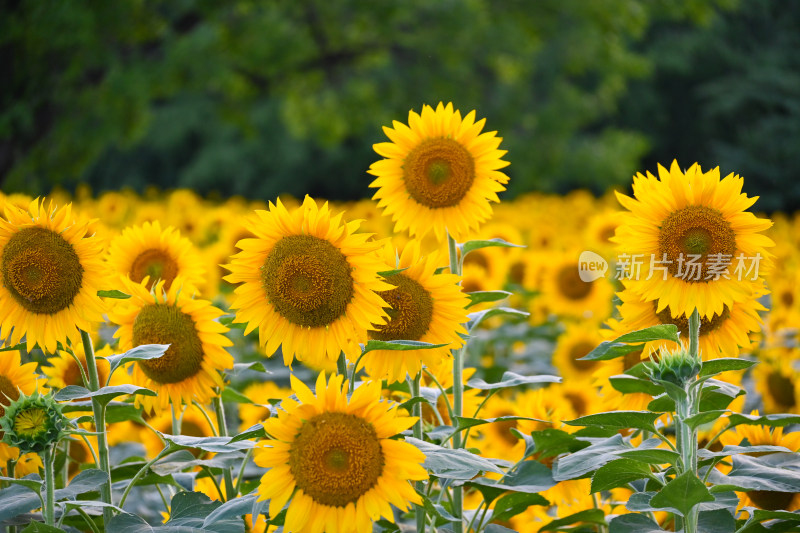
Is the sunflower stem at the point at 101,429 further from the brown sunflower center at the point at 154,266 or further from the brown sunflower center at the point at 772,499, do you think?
the brown sunflower center at the point at 772,499

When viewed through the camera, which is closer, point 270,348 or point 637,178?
point 270,348

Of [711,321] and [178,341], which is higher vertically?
[711,321]

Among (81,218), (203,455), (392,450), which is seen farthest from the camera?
(203,455)

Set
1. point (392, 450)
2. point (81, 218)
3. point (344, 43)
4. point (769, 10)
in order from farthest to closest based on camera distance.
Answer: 1. point (769, 10)
2. point (344, 43)
3. point (81, 218)
4. point (392, 450)

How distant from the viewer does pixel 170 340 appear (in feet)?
6.06

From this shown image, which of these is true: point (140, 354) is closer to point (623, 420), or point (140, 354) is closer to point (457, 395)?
point (457, 395)

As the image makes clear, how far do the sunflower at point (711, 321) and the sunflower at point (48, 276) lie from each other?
1.02m

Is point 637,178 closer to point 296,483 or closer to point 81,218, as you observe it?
point 296,483

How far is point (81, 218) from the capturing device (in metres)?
1.80

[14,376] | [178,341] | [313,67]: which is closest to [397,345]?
[178,341]

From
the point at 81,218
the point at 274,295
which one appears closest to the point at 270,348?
the point at 274,295

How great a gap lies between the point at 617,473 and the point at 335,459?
48cm

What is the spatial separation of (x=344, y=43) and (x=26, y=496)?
10.8 m

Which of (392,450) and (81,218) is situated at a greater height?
(81,218)
